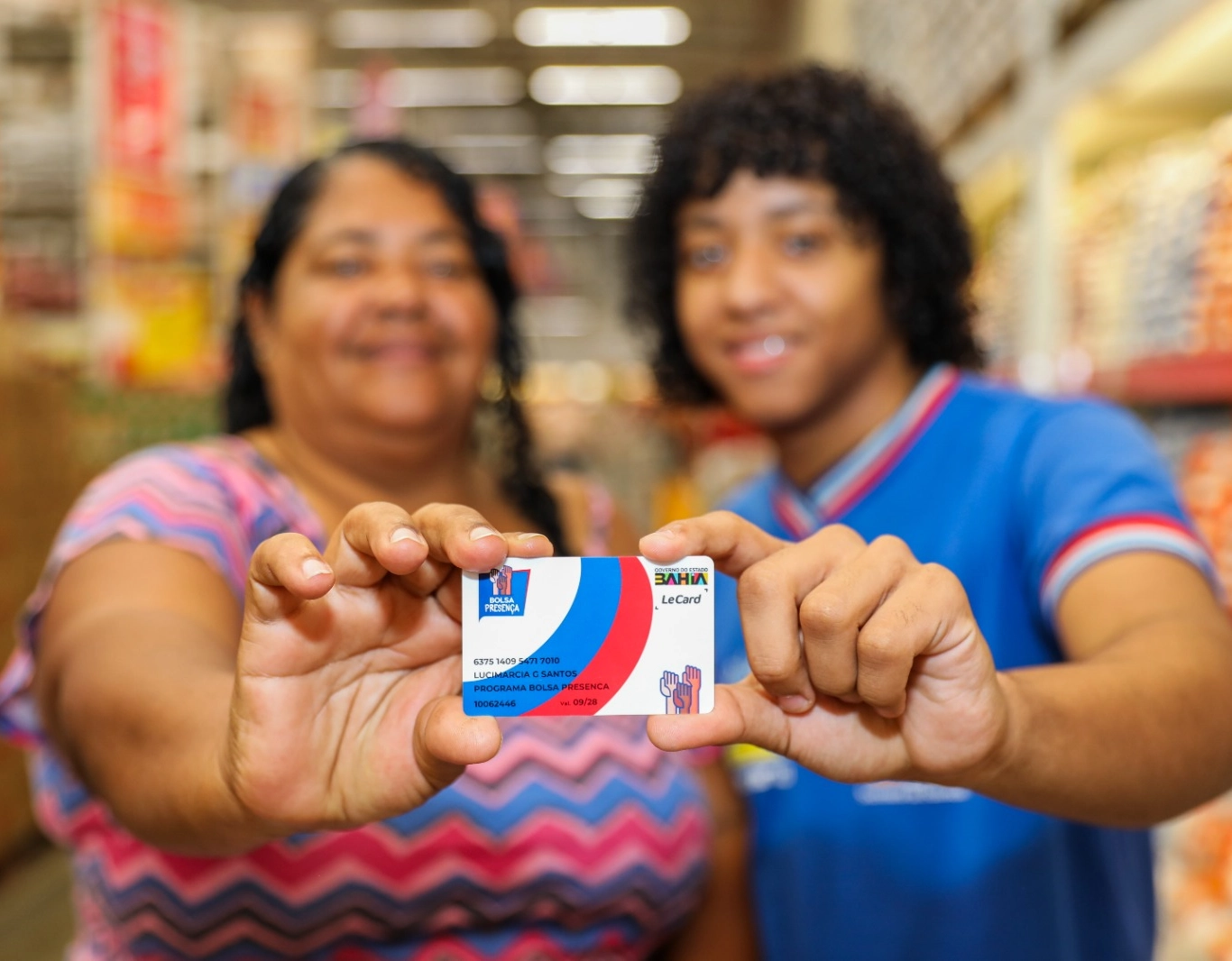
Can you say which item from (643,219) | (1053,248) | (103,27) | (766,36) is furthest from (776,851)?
(766,36)

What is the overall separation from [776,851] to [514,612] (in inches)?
31.6

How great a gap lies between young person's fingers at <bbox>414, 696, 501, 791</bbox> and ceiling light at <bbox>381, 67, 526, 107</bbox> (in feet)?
33.8

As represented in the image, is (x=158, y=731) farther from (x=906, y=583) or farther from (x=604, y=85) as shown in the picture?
(x=604, y=85)

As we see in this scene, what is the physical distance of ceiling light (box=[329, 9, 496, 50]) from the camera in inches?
356

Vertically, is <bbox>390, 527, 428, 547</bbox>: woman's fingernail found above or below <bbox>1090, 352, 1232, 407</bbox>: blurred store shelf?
below

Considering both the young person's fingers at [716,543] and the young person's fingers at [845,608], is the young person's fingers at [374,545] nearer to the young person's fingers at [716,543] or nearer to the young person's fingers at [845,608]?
the young person's fingers at [716,543]

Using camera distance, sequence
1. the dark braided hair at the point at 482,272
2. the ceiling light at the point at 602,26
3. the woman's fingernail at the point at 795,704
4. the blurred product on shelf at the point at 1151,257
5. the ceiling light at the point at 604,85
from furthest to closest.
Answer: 1. the ceiling light at the point at 604,85
2. the ceiling light at the point at 602,26
3. the blurred product on shelf at the point at 1151,257
4. the dark braided hair at the point at 482,272
5. the woman's fingernail at the point at 795,704

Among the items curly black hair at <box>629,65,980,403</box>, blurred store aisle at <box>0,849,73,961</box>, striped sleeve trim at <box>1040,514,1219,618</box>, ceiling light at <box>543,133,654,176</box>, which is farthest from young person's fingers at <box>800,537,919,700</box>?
ceiling light at <box>543,133,654,176</box>

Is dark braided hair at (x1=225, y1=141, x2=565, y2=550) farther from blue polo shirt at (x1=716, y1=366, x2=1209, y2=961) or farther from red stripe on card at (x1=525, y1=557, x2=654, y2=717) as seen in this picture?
red stripe on card at (x1=525, y1=557, x2=654, y2=717)

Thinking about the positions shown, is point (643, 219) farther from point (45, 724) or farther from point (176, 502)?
point (45, 724)

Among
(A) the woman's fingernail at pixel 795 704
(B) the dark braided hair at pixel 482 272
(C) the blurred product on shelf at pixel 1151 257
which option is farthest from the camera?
(C) the blurred product on shelf at pixel 1151 257

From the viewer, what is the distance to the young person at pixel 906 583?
2.45 feet

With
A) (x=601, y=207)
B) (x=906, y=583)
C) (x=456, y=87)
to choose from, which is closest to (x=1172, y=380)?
(x=906, y=583)

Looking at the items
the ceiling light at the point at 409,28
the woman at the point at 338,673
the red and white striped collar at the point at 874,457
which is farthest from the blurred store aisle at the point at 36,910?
the ceiling light at the point at 409,28
